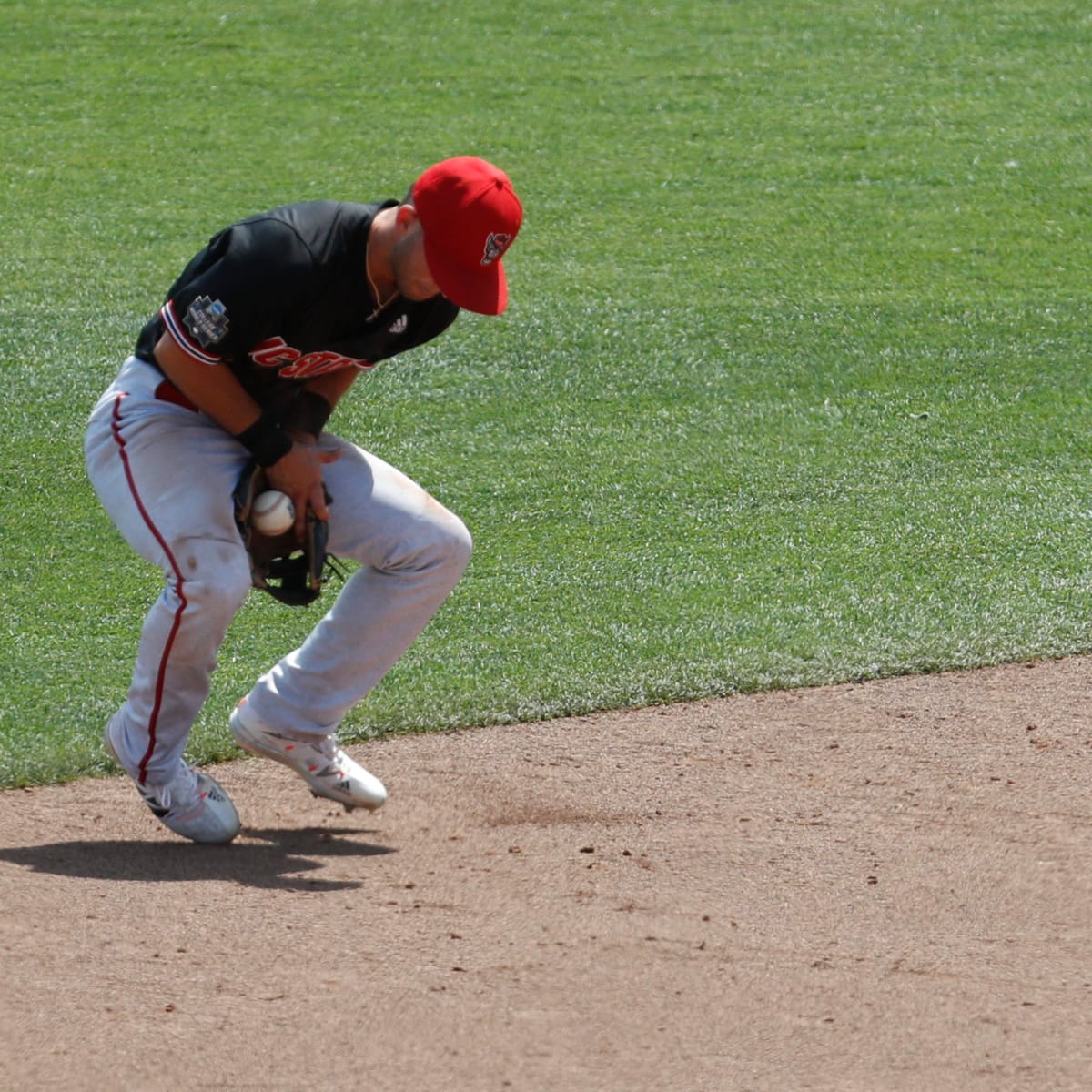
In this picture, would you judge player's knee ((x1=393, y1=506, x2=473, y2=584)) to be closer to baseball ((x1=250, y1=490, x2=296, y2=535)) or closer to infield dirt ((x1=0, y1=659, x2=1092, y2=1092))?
baseball ((x1=250, y1=490, x2=296, y2=535))

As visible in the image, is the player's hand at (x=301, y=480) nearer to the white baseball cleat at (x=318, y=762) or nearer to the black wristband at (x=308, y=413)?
the black wristband at (x=308, y=413)

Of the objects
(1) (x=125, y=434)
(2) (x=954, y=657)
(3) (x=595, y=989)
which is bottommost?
(2) (x=954, y=657)

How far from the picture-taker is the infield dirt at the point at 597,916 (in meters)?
3.19

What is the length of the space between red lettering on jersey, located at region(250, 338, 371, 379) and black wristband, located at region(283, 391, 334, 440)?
6 centimetres

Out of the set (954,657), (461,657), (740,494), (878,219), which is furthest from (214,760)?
(878,219)

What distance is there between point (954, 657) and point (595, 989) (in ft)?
8.46

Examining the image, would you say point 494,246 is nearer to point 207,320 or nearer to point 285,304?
point 285,304

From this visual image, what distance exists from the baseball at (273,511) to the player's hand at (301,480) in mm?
18

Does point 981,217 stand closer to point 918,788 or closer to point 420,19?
point 420,19

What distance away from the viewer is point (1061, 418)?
790cm

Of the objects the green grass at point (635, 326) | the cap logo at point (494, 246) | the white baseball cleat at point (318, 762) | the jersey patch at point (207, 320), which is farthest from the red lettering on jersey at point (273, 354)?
the green grass at point (635, 326)

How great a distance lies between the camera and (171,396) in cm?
404

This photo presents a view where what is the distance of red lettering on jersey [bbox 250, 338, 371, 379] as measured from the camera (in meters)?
3.89

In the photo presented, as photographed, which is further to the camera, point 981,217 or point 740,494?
point 981,217
